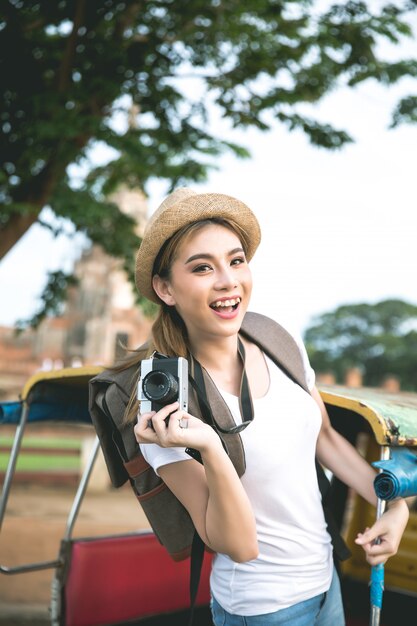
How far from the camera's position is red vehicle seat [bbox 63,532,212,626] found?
3.40 meters

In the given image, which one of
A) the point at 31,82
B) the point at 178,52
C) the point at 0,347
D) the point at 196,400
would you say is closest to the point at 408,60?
the point at 178,52

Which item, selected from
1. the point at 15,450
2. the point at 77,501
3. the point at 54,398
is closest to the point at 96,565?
the point at 77,501

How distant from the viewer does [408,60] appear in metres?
7.95

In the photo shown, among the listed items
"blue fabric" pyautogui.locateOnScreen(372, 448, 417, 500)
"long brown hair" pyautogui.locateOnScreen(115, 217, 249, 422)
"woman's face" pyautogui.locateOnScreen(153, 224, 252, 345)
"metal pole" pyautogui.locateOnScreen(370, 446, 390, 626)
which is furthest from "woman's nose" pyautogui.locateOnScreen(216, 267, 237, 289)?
"metal pole" pyautogui.locateOnScreen(370, 446, 390, 626)

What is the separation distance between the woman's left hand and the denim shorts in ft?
0.76

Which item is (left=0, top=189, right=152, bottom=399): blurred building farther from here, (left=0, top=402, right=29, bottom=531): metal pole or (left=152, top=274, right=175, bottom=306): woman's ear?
(left=152, top=274, right=175, bottom=306): woman's ear

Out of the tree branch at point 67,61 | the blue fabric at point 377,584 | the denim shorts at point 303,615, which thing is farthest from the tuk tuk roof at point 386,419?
the tree branch at point 67,61

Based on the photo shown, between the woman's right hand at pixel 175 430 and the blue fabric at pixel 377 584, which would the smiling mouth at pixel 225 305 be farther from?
the blue fabric at pixel 377 584

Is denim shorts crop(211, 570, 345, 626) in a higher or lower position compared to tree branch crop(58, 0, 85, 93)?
lower

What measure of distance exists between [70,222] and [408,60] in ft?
13.8

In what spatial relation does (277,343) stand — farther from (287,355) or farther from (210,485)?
(210,485)

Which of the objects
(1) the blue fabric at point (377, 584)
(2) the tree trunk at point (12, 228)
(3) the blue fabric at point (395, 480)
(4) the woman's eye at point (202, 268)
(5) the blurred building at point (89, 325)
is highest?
(5) the blurred building at point (89, 325)

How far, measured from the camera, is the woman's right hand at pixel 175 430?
5.59ft

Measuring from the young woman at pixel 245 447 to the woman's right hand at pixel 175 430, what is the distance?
3cm
